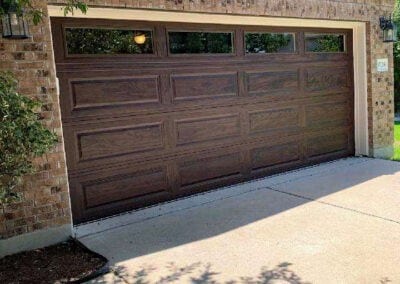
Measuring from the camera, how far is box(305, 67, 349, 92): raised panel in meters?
6.89

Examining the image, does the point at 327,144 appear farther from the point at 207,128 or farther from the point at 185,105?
the point at 185,105

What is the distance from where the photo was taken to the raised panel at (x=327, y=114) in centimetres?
696

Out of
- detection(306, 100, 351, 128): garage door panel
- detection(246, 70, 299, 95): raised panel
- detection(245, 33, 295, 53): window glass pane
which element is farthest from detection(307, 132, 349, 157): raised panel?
detection(245, 33, 295, 53): window glass pane

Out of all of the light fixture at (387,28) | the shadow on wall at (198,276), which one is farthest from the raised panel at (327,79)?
the shadow on wall at (198,276)

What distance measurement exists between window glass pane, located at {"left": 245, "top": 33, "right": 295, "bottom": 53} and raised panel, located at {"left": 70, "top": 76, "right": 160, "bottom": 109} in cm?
164

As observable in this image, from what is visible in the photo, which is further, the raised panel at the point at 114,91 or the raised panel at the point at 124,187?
the raised panel at the point at 124,187

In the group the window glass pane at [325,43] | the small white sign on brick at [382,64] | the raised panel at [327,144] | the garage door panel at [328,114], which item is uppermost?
the window glass pane at [325,43]

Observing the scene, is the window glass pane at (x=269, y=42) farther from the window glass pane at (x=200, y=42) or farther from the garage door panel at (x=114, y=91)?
the garage door panel at (x=114, y=91)

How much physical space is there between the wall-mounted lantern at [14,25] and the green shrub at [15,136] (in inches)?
15.3

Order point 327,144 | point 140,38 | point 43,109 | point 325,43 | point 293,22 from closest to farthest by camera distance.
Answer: point 43,109 < point 140,38 < point 293,22 < point 325,43 < point 327,144

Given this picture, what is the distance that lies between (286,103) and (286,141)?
0.58 metres

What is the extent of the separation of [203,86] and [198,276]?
9.22 ft

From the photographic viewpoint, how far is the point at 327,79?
23.4 ft

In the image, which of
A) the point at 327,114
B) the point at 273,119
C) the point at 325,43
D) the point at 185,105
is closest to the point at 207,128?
the point at 185,105
